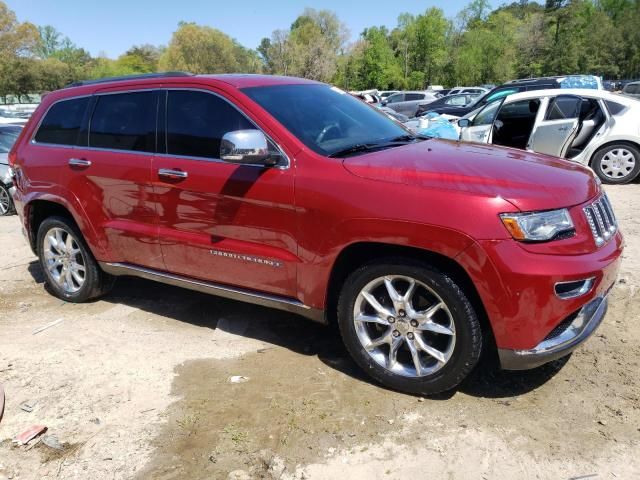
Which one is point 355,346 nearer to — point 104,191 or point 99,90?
point 104,191

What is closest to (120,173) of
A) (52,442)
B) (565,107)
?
(52,442)

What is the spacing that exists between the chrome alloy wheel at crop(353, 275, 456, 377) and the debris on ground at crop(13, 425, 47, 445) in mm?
1899

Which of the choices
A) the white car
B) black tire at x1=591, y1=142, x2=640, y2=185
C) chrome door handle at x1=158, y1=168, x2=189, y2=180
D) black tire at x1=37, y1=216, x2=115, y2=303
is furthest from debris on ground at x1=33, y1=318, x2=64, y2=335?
black tire at x1=591, y1=142, x2=640, y2=185

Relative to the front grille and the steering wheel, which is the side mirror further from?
the front grille

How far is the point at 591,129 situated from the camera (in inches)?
346

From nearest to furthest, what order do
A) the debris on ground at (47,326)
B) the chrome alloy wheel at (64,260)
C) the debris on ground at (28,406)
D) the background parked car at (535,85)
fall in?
1. the debris on ground at (28,406)
2. the debris on ground at (47,326)
3. the chrome alloy wheel at (64,260)
4. the background parked car at (535,85)

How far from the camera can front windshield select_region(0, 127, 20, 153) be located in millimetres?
9898

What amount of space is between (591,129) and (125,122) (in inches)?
293

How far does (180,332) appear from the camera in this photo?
14.2ft

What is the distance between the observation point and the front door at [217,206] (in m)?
3.41

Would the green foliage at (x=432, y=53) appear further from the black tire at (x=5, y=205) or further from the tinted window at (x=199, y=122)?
the tinted window at (x=199, y=122)

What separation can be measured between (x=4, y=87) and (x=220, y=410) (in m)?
62.4

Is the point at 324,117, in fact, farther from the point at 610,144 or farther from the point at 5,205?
the point at 5,205

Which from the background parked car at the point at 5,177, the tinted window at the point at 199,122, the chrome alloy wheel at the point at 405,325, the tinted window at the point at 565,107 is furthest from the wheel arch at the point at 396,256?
the background parked car at the point at 5,177
